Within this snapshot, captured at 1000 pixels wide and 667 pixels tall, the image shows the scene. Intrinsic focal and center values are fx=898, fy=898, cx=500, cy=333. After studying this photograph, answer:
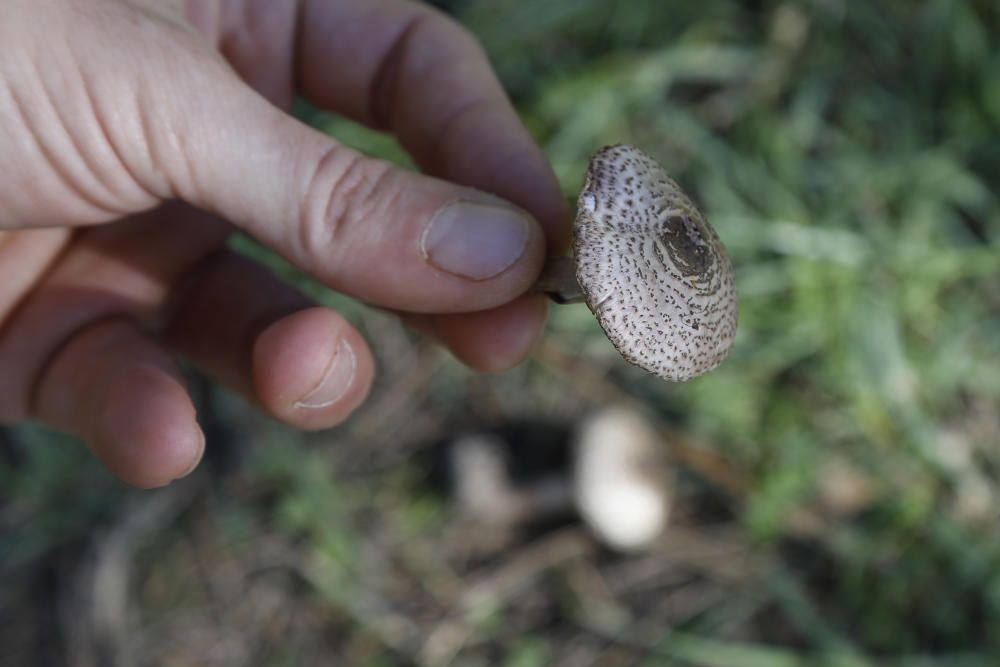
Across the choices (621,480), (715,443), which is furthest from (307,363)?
(715,443)

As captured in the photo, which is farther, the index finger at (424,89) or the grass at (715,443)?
the grass at (715,443)

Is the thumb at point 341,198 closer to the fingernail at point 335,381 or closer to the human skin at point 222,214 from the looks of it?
the human skin at point 222,214

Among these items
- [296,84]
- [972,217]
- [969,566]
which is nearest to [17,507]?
A: [296,84]

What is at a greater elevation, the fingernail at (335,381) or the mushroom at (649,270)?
the mushroom at (649,270)

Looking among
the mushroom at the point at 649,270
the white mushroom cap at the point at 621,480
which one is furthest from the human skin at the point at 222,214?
the white mushroom cap at the point at 621,480

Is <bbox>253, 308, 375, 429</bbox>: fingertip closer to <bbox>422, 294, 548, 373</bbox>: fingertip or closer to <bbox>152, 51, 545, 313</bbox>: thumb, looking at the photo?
<bbox>152, 51, 545, 313</bbox>: thumb

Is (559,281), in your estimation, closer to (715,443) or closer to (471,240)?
(471,240)

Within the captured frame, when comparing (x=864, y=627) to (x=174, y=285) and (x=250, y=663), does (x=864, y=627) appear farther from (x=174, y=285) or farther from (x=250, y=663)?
(x=174, y=285)
